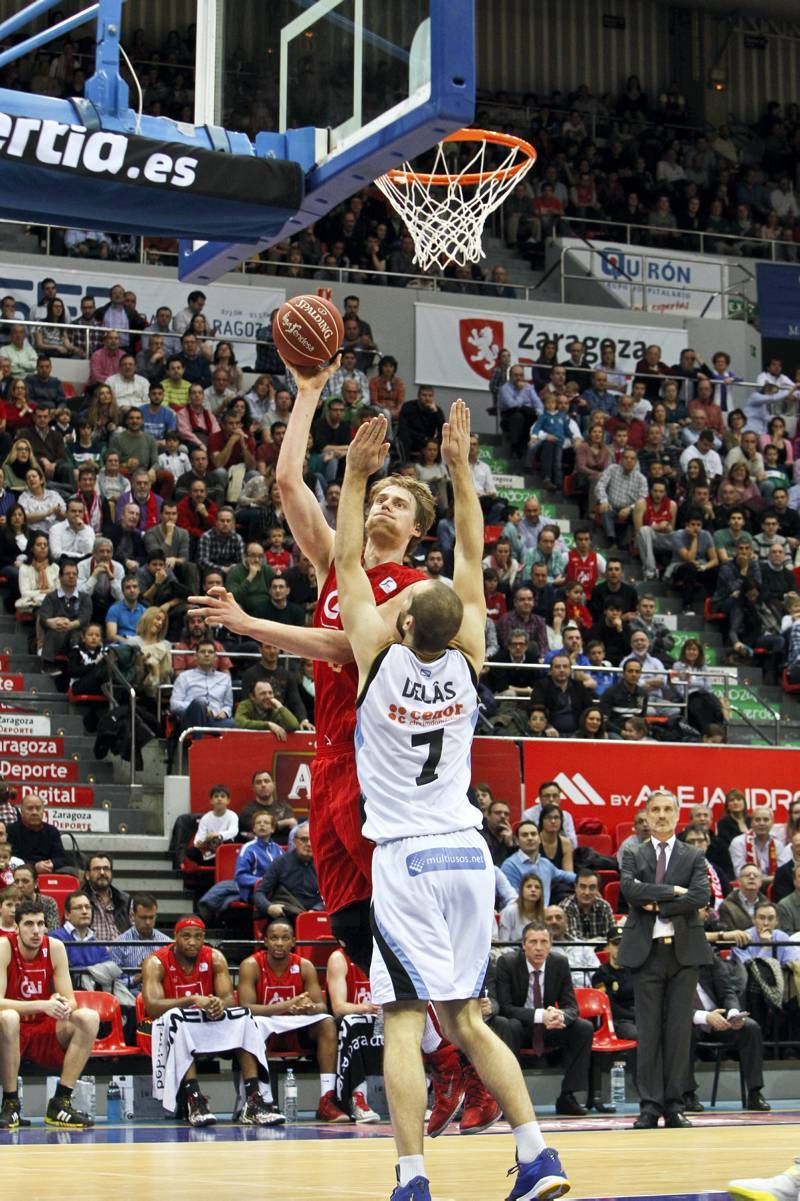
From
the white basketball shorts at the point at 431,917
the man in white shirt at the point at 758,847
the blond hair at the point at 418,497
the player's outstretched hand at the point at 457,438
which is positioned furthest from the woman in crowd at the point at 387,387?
the white basketball shorts at the point at 431,917

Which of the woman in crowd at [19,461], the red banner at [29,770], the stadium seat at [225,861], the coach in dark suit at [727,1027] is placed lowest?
the coach in dark suit at [727,1027]

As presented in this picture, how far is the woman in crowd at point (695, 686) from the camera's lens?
61.0 feet

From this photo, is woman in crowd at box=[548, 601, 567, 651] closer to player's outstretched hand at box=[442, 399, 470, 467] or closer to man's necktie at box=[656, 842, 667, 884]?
man's necktie at box=[656, 842, 667, 884]

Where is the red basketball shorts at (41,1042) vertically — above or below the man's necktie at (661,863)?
below

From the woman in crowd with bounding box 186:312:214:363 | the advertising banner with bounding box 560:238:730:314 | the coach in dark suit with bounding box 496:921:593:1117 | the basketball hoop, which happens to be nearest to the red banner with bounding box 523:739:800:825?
the coach in dark suit with bounding box 496:921:593:1117

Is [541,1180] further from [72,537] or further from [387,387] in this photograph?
[387,387]

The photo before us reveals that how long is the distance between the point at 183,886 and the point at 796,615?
8.67m

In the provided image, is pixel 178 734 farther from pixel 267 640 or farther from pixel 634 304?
pixel 634 304

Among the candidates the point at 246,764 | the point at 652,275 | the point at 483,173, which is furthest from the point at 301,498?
the point at 652,275

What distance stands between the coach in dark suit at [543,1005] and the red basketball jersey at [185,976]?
209cm

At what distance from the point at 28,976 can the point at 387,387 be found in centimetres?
1190

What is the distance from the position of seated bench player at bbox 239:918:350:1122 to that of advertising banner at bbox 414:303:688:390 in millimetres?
12759

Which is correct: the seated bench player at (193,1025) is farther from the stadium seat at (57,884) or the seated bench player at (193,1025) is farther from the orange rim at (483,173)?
the orange rim at (483,173)

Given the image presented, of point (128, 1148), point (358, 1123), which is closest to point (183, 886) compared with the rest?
point (358, 1123)
